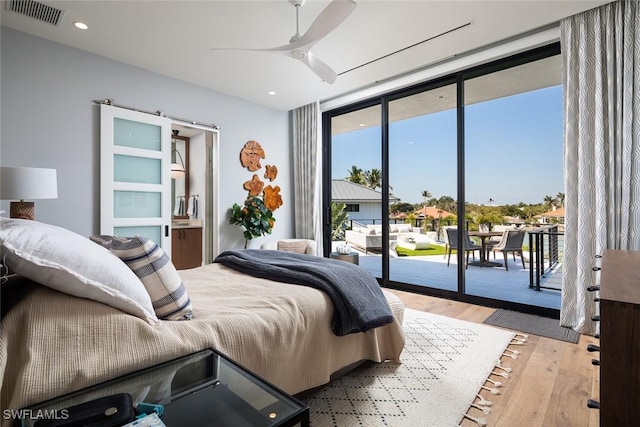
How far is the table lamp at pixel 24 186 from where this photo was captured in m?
2.17

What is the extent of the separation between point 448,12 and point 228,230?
3.59m

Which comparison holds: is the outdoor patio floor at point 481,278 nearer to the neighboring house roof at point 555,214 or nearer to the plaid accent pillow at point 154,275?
the neighboring house roof at point 555,214

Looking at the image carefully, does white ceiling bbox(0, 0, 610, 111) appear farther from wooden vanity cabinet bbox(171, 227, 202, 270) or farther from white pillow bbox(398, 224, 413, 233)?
wooden vanity cabinet bbox(171, 227, 202, 270)

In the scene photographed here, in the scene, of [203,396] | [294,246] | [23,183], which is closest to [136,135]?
[23,183]

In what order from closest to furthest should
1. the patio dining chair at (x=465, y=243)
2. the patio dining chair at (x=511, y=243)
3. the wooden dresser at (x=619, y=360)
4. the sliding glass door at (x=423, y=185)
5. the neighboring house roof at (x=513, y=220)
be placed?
1. the wooden dresser at (x=619, y=360)
2. the neighboring house roof at (x=513, y=220)
3. the patio dining chair at (x=511, y=243)
4. the patio dining chair at (x=465, y=243)
5. the sliding glass door at (x=423, y=185)

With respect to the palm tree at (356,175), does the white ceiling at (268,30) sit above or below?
above

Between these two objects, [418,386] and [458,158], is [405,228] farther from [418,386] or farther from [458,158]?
[418,386]

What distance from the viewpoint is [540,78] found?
3312 millimetres

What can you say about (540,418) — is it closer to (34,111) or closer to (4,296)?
(4,296)

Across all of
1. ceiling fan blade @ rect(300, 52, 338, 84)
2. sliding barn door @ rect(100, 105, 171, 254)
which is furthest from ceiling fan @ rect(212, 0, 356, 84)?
sliding barn door @ rect(100, 105, 171, 254)

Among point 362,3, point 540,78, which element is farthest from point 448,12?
point 540,78

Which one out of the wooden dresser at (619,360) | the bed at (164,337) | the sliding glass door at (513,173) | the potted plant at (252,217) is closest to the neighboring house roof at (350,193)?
the potted plant at (252,217)

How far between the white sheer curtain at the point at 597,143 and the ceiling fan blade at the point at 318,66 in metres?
2.07

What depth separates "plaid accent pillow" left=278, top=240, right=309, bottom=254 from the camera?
14.5 ft
